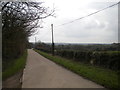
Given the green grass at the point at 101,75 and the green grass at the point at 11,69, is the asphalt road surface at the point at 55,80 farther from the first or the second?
the green grass at the point at 11,69

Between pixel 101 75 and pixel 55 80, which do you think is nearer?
pixel 55 80

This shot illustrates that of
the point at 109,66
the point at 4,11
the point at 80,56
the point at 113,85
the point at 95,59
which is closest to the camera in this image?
the point at 113,85

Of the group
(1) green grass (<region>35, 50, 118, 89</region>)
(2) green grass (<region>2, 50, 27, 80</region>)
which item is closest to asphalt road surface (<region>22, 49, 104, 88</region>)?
(1) green grass (<region>35, 50, 118, 89</region>)

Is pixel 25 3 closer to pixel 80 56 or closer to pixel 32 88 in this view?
pixel 32 88

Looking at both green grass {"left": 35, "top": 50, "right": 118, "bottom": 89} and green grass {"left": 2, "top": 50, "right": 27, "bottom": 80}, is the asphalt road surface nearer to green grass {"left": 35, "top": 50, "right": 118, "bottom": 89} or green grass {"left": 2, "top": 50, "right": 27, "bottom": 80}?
green grass {"left": 35, "top": 50, "right": 118, "bottom": 89}

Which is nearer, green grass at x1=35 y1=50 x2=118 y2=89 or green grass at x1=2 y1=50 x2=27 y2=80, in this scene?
green grass at x1=35 y1=50 x2=118 y2=89

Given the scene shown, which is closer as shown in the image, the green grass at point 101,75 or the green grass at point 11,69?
the green grass at point 101,75

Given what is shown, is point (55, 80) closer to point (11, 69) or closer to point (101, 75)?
point (101, 75)

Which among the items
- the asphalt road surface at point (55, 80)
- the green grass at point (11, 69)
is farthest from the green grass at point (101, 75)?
the green grass at point (11, 69)

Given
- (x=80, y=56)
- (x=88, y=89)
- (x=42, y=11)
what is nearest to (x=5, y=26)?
(x=42, y=11)

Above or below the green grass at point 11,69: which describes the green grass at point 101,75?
above

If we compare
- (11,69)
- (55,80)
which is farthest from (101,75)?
(11,69)

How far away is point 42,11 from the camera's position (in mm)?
12148

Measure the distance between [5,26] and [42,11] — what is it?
9.70ft
